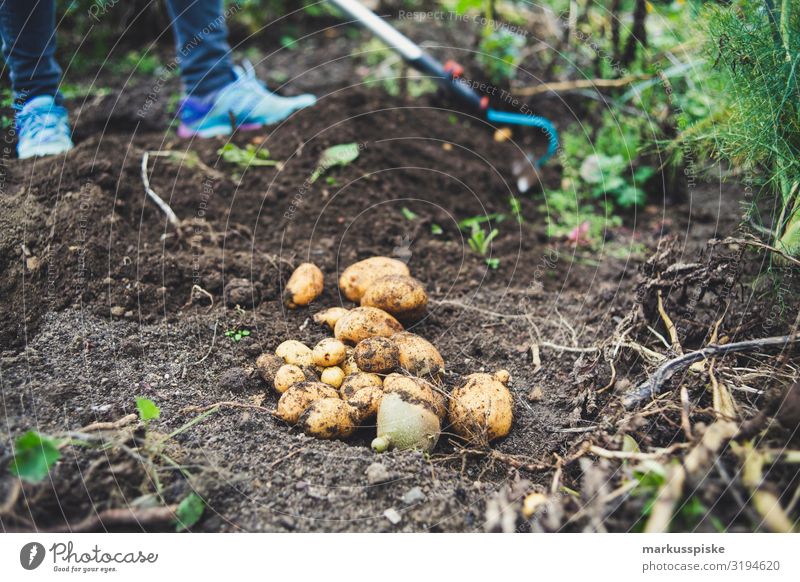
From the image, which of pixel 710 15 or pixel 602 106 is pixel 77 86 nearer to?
pixel 602 106

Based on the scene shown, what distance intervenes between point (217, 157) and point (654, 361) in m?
2.66

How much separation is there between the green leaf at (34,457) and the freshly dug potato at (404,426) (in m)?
0.97

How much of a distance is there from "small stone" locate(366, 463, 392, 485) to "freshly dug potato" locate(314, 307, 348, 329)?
83 centimetres

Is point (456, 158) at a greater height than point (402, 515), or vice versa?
point (456, 158)

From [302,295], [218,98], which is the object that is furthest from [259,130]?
[302,295]

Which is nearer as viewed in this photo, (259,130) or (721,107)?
(721,107)

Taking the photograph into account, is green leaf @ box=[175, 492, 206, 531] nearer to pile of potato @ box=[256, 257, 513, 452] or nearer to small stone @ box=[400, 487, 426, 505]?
pile of potato @ box=[256, 257, 513, 452]

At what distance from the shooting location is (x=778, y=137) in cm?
243

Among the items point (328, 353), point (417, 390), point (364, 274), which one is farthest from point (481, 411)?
point (364, 274)

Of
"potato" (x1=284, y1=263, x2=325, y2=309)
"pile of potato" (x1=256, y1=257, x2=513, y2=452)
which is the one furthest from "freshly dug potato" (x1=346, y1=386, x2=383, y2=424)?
"potato" (x1=284, y1=263, x2=325, y2=309)

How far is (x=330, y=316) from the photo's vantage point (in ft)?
8.55

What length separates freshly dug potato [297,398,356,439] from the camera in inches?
81.3

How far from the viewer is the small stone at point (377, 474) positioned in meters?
1.89
